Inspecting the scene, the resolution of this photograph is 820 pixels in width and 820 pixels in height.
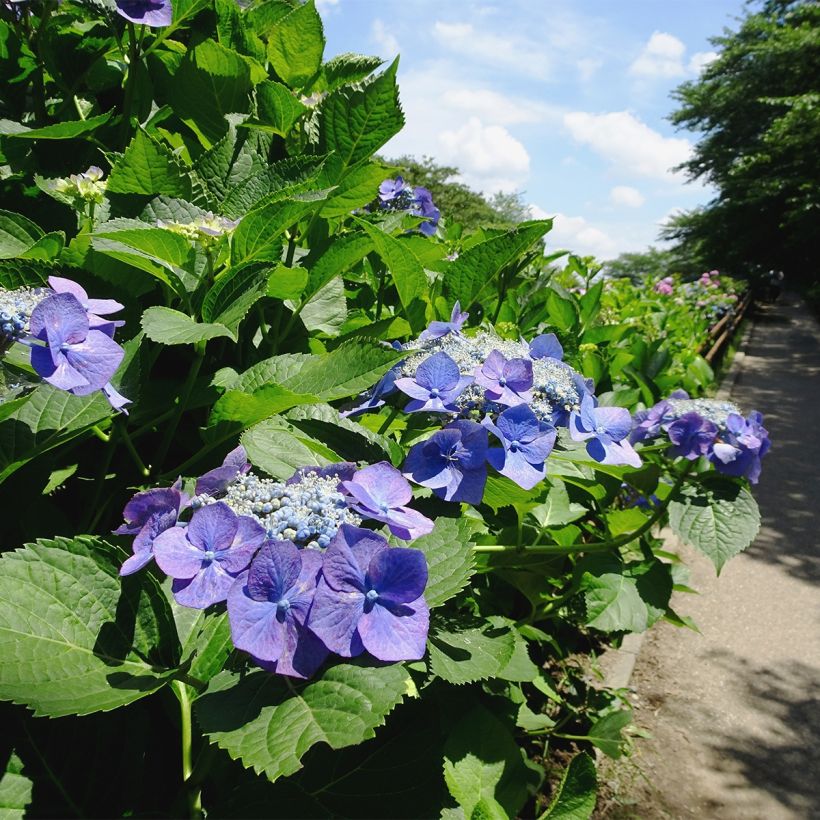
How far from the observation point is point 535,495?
4.10 ft

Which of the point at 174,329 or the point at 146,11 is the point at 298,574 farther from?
the point at 146,11

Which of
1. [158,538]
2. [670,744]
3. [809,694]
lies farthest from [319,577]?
[809,694]

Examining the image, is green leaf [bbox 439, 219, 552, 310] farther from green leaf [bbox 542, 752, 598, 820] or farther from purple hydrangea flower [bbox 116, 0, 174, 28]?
green leaf [bbox 542, 752, 598, 820]

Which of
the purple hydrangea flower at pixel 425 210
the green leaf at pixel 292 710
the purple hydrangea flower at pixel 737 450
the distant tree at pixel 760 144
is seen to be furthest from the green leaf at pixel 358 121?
the distant tree at pixel 760 144

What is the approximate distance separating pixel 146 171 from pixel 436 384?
0.65m

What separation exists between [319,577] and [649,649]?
3.58 meters

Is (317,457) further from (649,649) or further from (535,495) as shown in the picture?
(649,649)

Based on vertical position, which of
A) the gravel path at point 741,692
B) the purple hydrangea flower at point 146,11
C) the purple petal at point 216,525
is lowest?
the gravel path at point 741,692

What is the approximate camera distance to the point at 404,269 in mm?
1400

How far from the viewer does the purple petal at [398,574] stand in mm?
742

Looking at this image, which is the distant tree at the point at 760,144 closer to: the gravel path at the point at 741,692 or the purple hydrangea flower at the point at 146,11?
the gravel path at the point at 741,692

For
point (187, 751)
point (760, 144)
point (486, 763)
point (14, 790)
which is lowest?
point (486, 763)

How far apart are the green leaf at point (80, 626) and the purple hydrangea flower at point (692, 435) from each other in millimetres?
1321

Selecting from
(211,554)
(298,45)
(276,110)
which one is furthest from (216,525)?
(298,45)
